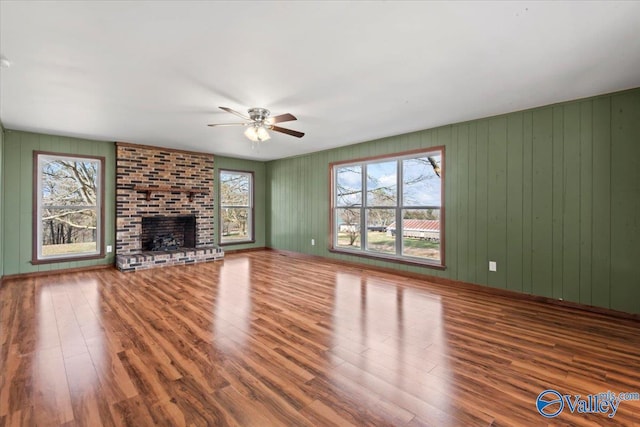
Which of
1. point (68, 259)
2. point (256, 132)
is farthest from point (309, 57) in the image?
point (68, 259)

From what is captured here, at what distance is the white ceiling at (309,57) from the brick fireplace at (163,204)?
73.9 inches

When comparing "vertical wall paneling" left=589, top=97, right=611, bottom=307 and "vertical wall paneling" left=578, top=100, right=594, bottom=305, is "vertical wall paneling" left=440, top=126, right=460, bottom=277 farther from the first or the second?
"vertical wall paneling" left=589, top=97, right=611, bottom=307

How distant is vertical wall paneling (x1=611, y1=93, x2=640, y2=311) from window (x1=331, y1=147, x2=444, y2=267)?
1890 mm

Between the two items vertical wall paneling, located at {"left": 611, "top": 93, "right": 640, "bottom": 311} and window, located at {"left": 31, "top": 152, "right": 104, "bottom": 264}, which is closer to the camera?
vertical wall paneling, located at {"left": 611, "top": 93, "right": 640, "bottom": 311}

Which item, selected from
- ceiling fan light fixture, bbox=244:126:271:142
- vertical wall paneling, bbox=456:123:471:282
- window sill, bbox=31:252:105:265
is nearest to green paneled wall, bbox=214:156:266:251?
window sill, bbox=31:252:105:265

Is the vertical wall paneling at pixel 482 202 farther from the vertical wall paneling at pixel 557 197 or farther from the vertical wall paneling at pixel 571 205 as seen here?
the vertical wall paneling at pixel 571 205

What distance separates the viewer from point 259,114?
365cm

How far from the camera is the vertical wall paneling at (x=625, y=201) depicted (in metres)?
3.11

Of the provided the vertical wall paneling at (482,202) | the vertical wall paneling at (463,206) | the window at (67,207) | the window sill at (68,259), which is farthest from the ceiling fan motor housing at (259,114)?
the window sill at (68,259)

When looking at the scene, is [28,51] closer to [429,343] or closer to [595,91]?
[429,343]

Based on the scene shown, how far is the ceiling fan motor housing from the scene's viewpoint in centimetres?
360

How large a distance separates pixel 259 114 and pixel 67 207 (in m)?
4.27

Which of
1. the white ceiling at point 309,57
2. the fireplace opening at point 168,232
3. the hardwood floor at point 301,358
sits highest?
the white ceiling at point 309,57

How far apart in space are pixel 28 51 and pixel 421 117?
4123 mm
